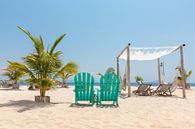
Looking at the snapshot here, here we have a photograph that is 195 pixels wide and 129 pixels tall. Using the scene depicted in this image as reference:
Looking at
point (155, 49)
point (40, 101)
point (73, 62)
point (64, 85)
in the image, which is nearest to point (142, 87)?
point (155, 49)

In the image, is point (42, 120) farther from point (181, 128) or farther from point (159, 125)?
point (181, 128)

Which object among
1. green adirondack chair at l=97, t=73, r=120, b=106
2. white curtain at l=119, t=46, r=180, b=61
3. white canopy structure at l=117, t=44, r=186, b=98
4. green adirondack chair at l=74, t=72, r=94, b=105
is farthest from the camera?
white curtain at l=119, t=46, r=180, b=61

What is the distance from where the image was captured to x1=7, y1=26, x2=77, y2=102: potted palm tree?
8773mm

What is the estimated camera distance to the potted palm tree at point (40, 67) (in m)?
8.77

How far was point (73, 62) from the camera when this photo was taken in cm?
922

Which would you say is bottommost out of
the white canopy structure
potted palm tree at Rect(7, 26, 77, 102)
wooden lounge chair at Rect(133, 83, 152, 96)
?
wooden lounge chair at Rect(133, 83, 152, 96)

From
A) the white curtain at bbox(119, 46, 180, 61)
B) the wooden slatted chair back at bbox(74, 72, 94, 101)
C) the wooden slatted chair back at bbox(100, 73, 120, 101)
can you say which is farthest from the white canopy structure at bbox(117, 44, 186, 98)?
the wooden slatted chair back at bbox(74, 72, 94, 101)

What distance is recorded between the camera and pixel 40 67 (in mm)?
8945

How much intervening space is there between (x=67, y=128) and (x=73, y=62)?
496 centimetres

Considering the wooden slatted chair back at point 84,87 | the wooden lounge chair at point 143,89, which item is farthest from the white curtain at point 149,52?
the wooden slatted chair back at point 84,87

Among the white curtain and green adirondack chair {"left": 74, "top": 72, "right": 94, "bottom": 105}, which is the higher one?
the white curtain

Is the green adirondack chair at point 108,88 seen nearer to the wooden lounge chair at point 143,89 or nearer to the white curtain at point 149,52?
the wooden lounge chair at point 143,89

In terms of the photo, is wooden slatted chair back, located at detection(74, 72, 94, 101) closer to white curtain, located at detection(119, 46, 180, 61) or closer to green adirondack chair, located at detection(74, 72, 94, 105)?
green adirondack chair, located at detection(74, 72, 94, 105)

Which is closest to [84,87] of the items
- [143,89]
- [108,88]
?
[108,88]
